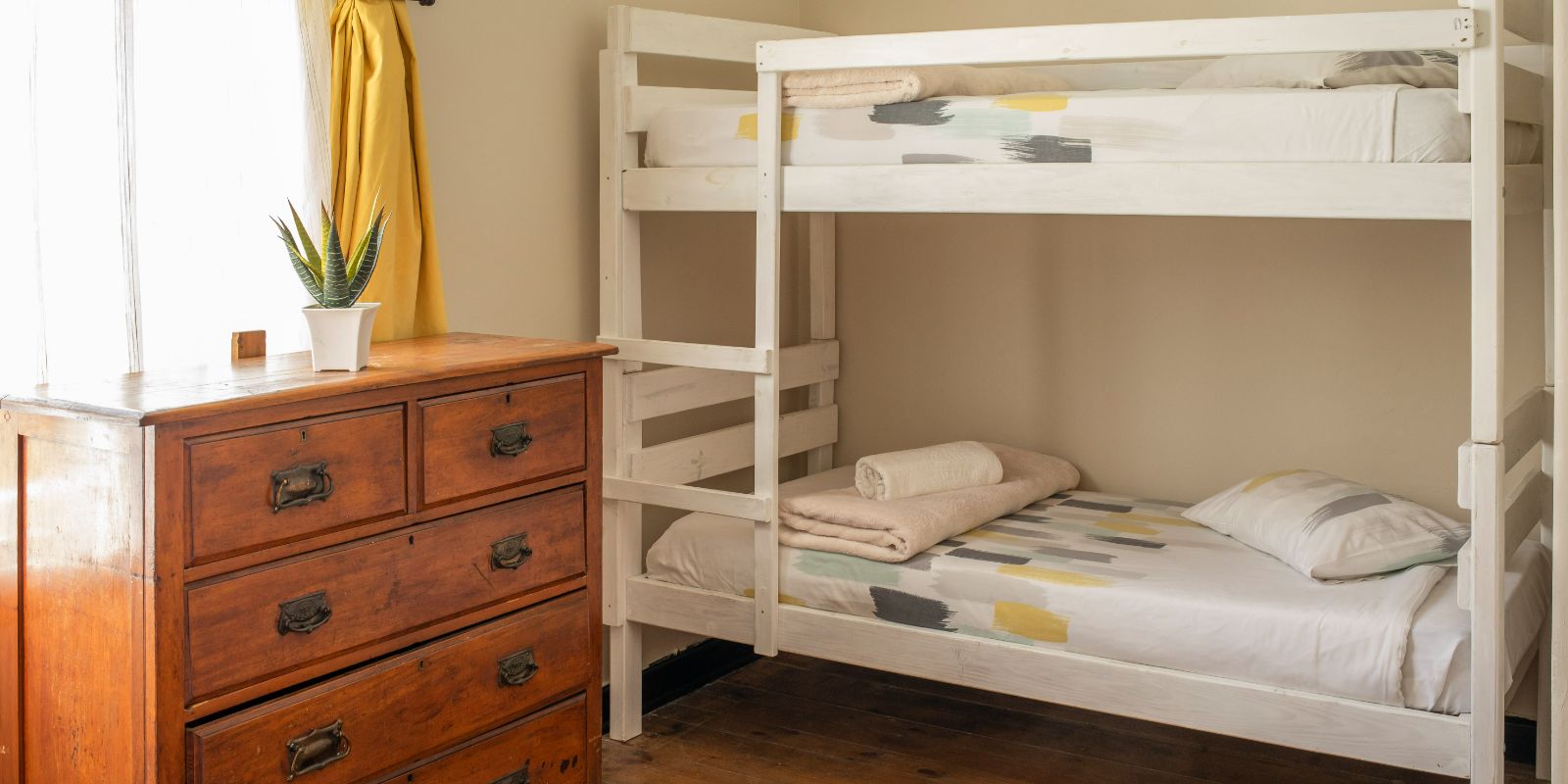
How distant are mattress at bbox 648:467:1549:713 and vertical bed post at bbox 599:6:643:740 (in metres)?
0.09

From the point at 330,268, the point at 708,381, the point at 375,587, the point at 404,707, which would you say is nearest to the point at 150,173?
the point at 330,268

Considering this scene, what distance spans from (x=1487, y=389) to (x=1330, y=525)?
1.78ft

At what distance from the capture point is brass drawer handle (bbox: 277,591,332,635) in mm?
1765

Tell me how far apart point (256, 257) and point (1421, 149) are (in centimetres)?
185

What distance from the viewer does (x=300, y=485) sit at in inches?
69.5

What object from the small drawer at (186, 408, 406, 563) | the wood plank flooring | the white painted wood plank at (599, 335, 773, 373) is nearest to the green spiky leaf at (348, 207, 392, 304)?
the small drawer at (186, 408, 406, 563)

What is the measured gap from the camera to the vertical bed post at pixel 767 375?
2.57m

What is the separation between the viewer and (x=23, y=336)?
6.19ft

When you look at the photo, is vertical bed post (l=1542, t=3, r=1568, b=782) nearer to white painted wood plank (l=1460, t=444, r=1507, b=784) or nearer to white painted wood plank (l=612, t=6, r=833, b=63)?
white painted wood plank (l=1460, t=444, r=1507, b=784)

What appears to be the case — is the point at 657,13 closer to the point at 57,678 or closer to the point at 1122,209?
the point at 1122,209

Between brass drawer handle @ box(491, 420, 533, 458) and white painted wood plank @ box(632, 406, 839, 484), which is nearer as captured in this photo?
brass drawer handle @ box(491, 420, 533, 458)

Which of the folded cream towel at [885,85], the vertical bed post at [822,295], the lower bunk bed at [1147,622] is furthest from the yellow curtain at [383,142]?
the vertical bed post at [822,295]

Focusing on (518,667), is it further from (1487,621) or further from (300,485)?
(1487,621)

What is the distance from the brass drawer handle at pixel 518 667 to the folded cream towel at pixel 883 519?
66 centimetres
